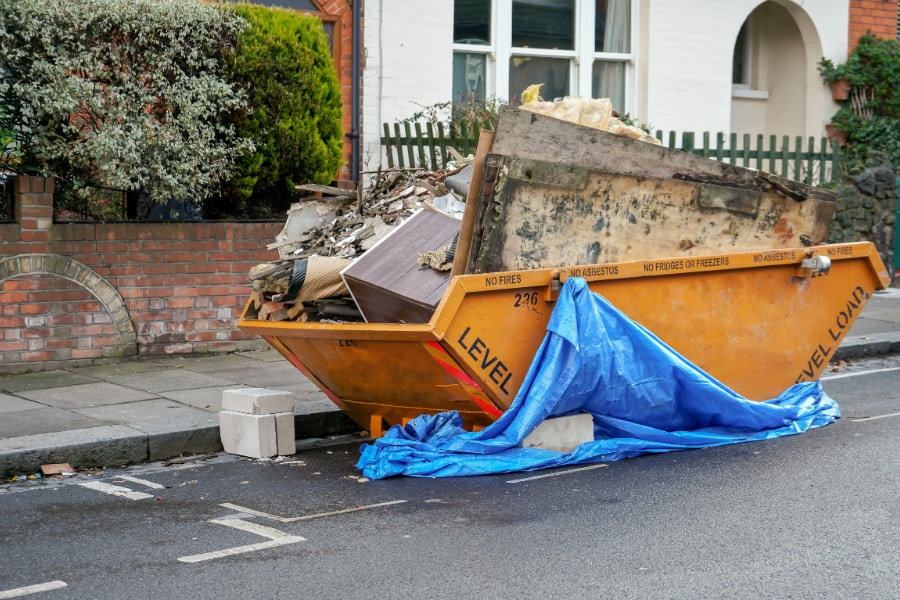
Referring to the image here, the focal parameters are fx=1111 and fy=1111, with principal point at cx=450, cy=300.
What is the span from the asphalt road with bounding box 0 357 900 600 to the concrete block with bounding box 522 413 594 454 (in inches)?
7.6

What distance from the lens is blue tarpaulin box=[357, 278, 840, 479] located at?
6098 mm

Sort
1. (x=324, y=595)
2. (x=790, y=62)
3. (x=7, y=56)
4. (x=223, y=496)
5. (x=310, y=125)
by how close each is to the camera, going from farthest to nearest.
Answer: (x=790, y=62) → (x=310, y=125) → (x=7, y=56) → (x=223, y=496) → (x=324, y=595)

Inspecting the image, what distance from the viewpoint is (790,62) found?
1625 cm

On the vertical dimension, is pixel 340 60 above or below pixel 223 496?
above

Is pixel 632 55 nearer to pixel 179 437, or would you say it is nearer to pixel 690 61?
pixel 690 61

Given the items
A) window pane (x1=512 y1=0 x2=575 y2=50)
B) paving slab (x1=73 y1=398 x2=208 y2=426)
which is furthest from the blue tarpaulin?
window pane (x1=512 y1=0 x2=575 y2=50)

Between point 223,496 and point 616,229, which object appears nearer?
point 223,496

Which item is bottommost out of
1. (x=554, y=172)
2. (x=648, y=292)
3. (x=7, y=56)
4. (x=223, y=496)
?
(x=223, y=496)

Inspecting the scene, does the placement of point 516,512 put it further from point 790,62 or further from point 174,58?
point 790,62

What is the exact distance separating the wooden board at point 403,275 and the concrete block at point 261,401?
0.73 meters

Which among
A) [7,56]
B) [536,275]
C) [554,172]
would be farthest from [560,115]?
[7,56]

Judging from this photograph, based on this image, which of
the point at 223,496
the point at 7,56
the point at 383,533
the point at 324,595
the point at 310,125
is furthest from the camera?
the point at 310,125

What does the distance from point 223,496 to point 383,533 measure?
1151 mm

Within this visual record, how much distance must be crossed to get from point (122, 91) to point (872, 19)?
37.8 feet
